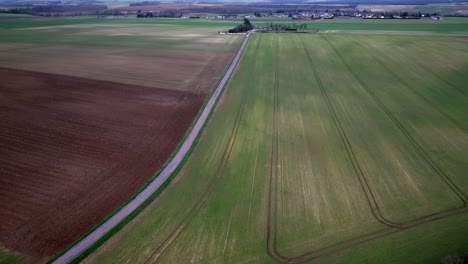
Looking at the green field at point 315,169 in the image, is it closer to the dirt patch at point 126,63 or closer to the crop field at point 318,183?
the crop field at point 318,183

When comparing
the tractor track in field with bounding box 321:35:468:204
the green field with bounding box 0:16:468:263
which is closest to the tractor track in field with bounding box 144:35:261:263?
the green field with bounding box 0:16:468:263

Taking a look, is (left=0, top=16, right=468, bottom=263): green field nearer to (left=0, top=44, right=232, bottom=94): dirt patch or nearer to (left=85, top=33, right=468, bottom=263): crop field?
(left=85, top=33, right=468, bottom=263): crop field

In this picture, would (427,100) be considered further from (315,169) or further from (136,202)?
(136,202)

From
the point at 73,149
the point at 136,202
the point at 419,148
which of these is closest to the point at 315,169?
the point at 419,148

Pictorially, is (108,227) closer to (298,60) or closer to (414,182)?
(414,182)

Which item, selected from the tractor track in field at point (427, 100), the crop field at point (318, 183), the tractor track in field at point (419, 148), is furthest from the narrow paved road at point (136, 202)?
the tractor track in field at point (427, 100)

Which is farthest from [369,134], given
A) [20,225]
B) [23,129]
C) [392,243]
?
[23,129]
